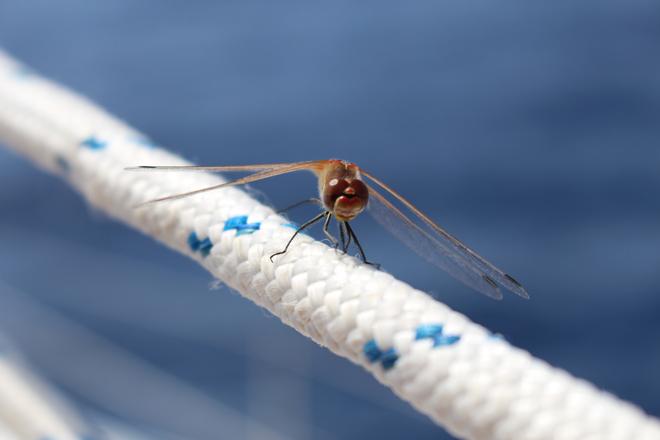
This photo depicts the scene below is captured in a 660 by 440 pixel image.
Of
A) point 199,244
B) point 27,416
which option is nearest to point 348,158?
point 27,416

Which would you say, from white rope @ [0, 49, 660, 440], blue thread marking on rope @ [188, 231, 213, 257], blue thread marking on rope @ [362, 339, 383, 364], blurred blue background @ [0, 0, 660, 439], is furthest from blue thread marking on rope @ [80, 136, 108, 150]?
blurred blue background @ [0, 0, 660, 439]

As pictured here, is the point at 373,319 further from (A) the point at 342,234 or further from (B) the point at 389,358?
(A) the point at 342,234

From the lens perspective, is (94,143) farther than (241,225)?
Yes

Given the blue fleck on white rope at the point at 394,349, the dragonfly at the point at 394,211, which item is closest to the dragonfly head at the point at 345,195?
the dragonfly at the point at 394,211

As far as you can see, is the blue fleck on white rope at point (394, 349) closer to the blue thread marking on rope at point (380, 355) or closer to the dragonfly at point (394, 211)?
the blue thread marking on rope at point (380, 355)

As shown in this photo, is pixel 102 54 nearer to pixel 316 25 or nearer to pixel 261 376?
pixel 316 25

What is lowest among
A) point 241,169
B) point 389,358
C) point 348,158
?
point 389,358

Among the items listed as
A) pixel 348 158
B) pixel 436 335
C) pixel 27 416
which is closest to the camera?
pixel 436 335
